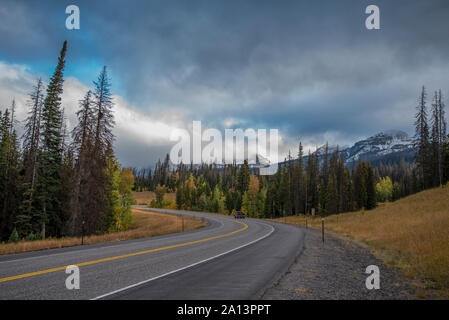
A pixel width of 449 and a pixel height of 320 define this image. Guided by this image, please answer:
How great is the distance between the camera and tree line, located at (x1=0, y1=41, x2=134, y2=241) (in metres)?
21.8

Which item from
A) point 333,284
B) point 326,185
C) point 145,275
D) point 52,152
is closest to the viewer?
point 333,284

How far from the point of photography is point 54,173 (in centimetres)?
2570

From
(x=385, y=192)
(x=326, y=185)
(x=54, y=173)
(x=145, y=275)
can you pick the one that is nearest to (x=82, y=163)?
(x=54, y=173)

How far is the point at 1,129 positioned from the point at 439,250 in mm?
40929

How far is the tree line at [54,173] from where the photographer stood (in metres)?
21.8

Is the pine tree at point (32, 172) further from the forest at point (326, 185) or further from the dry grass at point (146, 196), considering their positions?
the dry grass at point (146, 196)

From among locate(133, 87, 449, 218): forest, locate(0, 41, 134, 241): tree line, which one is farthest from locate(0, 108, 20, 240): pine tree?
locate(133, 87, 449, 218): forest

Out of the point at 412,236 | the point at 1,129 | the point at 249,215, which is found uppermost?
the point at 1,129

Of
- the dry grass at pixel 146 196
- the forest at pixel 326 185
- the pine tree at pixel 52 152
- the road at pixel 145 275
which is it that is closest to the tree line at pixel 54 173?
the pine tree at pixel 52 152

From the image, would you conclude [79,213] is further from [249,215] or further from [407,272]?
[249,215]

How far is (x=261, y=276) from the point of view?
730 centimetres

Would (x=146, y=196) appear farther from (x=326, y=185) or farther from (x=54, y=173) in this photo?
(x=54, y=173)
